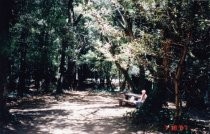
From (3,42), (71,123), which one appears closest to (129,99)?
(71,123)

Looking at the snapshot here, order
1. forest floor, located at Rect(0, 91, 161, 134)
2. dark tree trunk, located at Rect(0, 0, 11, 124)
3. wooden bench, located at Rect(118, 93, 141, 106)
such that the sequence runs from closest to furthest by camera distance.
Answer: forest floor, located at Rect(0, 91, 161, 134)
dark tree trunk, located at Rect(0, 0, 11, 124)
wooden bench, located at Rect(118, 93, 141, 106)

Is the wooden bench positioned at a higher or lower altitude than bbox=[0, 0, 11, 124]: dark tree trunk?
lower

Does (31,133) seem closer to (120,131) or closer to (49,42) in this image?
(120,131)

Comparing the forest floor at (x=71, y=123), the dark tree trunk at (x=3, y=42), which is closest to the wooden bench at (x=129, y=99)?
the forest floor at (x=71, y=123)

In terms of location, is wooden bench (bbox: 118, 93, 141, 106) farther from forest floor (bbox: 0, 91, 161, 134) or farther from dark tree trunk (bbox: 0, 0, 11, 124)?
dark tree trunk (bbox: 0, 0, 11, 124)

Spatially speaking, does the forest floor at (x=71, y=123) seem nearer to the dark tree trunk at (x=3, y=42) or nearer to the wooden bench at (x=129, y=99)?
the dark tree trunk at (x=3, y=42)

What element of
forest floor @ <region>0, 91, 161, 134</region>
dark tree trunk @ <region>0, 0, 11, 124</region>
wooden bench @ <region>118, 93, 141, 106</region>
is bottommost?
forest floor @ <region>0, 91, 161, 134</region>

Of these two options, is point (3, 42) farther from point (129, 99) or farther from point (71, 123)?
point (129, 99)

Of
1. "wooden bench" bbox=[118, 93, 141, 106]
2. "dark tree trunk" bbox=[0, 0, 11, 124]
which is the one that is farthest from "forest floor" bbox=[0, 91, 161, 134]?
"wooden bench" bbox=[118, 93, 141, 106]

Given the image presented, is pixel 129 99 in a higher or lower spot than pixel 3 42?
lower

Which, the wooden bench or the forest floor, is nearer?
the forest floor

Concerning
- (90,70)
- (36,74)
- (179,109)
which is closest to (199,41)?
(179,109)

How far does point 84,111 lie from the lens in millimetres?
20750

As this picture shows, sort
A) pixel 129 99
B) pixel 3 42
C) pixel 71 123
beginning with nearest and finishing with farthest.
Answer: pixel 3 42 < pixel 71 123 < pixel 129 99
